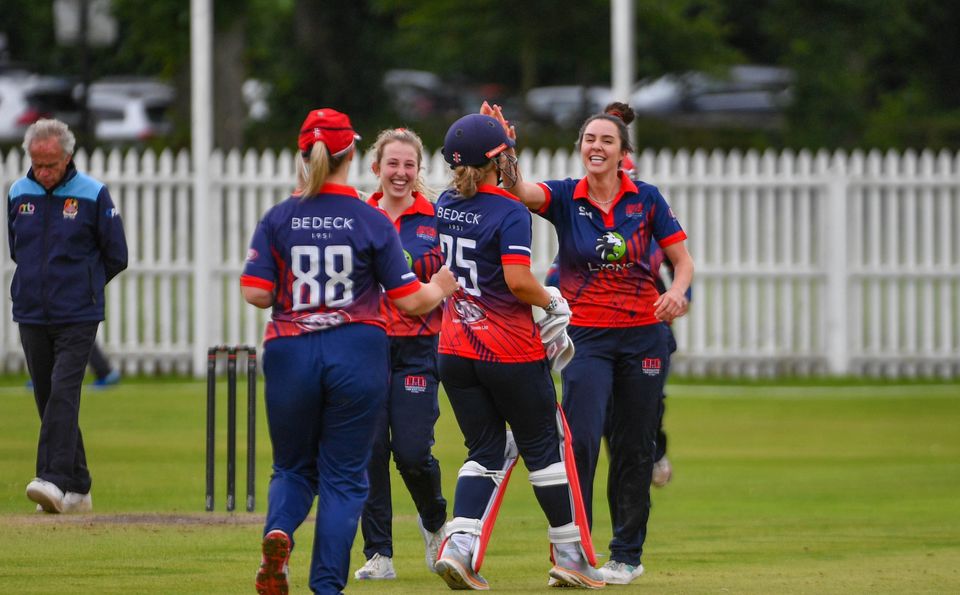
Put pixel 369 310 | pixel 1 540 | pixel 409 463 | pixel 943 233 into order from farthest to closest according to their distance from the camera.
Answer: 1. pixel 943 233
2. pixel 1 540
3. pixel 409 463
4. pixel 369 310

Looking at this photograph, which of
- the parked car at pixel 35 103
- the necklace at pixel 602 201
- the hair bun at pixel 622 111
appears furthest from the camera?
the parked car at pixel 35 103

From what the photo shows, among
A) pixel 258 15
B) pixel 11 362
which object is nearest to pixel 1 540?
pixel 11 362

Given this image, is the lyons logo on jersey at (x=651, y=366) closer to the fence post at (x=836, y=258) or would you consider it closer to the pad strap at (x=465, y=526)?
the pad strap at (x=465, y=526)

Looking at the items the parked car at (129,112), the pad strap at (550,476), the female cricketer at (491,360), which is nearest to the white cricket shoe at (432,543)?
the female cricketer at (491,360)

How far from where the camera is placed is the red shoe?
6.32m

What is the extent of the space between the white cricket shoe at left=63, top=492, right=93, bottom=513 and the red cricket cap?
3797 mm

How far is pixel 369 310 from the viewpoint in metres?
6.52

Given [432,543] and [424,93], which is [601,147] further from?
[424,93]

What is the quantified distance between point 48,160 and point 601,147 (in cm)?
328

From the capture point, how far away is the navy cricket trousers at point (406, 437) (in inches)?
311

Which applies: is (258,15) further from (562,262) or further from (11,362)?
(562,262)

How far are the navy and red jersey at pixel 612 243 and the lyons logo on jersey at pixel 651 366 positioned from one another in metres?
0.17

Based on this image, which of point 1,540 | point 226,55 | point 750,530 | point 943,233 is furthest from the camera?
point 226,55

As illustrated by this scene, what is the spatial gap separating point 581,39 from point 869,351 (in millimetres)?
15773
